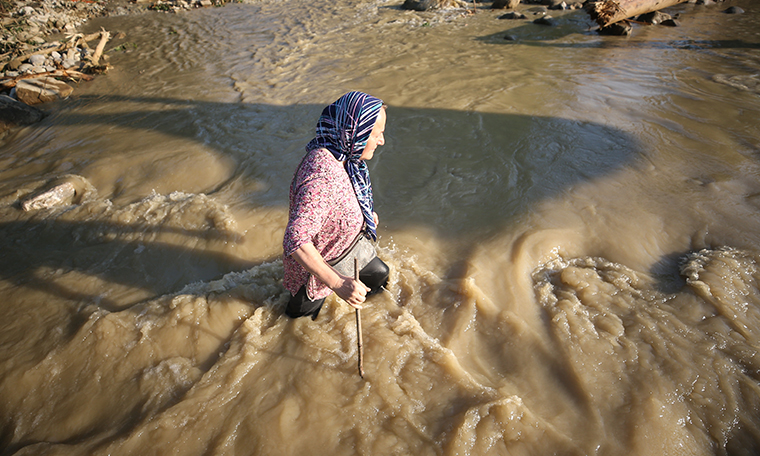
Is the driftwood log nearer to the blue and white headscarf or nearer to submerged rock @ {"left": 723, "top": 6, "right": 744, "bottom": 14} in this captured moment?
submerged rock @ {"left": 723, "top": 6, "right": 744, "bottom": 14}

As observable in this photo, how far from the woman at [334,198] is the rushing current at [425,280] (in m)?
0.68

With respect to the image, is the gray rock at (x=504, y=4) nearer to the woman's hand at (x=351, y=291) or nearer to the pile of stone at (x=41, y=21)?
the woman's hand at (x=351, y=291)

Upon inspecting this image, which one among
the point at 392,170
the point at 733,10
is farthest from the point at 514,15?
the point at 392,170

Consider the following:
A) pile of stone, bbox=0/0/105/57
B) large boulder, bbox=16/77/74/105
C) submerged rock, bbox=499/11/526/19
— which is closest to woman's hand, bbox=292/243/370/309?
large boulder, bbox=16/77/74/105

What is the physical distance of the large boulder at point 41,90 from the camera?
7637mm

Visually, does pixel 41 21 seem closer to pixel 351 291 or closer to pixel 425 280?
pixel 425 280

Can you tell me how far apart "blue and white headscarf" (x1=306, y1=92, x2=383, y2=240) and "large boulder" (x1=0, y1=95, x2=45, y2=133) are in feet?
26.2

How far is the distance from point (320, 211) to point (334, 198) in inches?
5.8

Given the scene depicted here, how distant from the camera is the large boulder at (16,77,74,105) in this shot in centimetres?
764

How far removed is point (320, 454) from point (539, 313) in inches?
70.0

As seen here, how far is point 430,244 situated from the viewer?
3.51 m

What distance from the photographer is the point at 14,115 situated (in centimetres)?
683

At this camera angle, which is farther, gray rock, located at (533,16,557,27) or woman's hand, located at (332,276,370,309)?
gray rock, located at (533,16,557,27)

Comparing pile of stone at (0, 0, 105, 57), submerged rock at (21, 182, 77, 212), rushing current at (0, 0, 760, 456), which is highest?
pile of stone at (0, 0, 105, 57)
